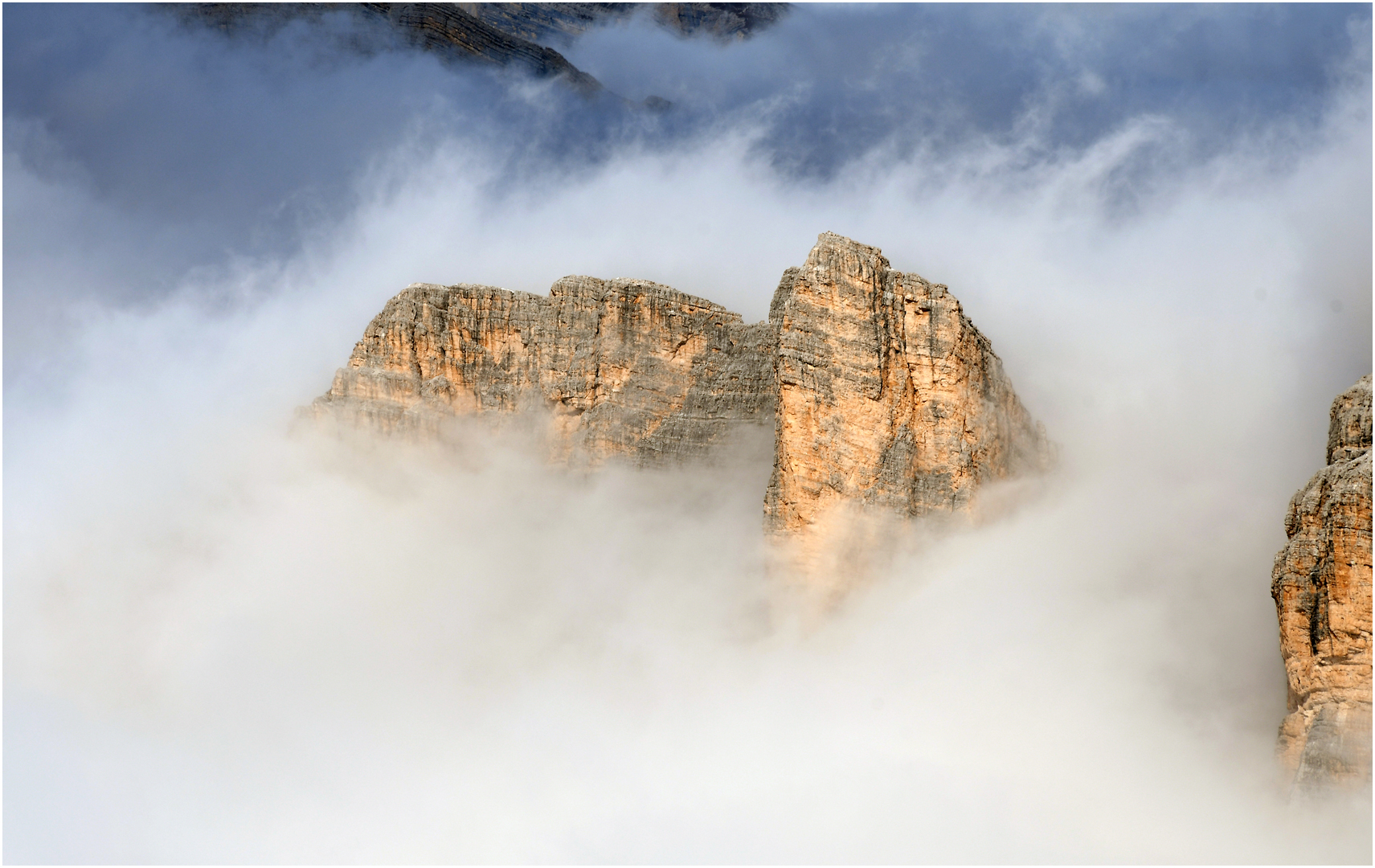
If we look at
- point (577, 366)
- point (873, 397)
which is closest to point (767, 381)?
point (577, 366)

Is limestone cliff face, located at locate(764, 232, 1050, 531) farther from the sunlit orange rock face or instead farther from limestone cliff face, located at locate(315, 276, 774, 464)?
limestone cliff face, located at locate(315, 276, 774, 464)

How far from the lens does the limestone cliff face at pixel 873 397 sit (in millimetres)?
112812

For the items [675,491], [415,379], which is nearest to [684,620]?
[675,491]

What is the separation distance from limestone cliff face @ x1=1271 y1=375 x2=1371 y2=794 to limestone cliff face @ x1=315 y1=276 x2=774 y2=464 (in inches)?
2119

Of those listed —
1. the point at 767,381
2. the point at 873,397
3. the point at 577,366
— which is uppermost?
the point at 577,366

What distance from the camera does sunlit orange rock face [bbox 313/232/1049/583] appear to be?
113125 mm

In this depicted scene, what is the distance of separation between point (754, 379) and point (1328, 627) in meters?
58.7

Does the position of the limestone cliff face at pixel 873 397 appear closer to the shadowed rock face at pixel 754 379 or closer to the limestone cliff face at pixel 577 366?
the shadowed rock face at pixel 754 379

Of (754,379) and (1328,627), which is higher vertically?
(754,379)

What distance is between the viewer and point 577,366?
136 m

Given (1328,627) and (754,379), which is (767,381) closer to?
(754,379)

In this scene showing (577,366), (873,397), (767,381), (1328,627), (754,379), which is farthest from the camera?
(577,366)

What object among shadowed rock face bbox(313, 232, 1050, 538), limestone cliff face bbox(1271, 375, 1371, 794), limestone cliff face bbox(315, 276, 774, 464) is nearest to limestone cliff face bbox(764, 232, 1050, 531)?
shadowed rock face bbox(313, 232, 1050, 538)

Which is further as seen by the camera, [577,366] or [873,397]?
[577,366]
